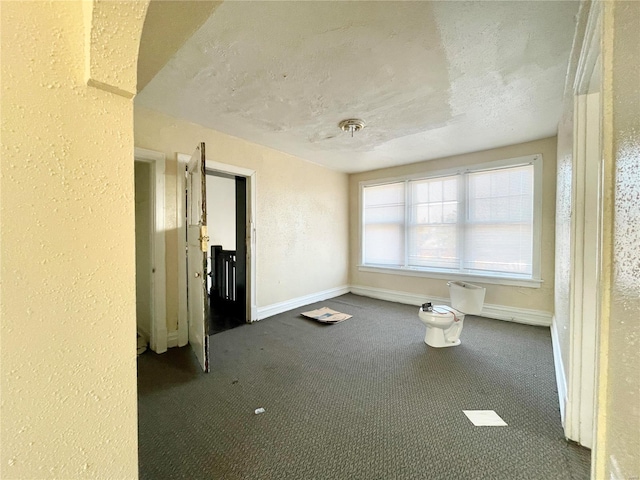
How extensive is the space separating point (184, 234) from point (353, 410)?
7.14ft

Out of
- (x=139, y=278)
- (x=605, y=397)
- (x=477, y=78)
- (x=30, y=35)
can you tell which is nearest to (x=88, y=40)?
(x=30, y=35)

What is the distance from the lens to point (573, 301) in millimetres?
1431

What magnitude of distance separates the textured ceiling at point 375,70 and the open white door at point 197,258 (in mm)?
546

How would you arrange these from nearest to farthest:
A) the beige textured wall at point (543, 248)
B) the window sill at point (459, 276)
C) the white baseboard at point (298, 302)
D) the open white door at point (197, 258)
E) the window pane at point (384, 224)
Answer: the open white door at point (197, 258), the beige textured wall at point (543, 248), the window sill at point (459, 276), the white baseboard at point (298, 302), the window pane at point (384, 224)

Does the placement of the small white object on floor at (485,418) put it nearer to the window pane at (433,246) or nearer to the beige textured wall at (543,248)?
the beige textured wall at (543,248)

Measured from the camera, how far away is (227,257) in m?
4.47

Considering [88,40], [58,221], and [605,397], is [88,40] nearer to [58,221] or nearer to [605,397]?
[58,221]

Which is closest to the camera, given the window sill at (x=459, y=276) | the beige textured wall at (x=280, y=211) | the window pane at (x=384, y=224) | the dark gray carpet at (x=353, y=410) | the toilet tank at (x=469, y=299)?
the dark gray carpet at (x=353, y=410)

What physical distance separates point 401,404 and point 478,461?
498 mm

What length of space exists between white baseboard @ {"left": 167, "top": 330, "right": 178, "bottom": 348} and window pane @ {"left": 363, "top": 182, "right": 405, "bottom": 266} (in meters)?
3.17

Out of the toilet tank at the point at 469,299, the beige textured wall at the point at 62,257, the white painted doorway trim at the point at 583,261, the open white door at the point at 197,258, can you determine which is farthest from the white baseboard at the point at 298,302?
the white painted doorway trim at the point at 583,261

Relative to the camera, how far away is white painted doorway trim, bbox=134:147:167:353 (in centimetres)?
250

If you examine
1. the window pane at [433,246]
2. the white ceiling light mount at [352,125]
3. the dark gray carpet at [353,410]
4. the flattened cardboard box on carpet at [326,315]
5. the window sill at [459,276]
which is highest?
the white ceiling light mount at [352,125]

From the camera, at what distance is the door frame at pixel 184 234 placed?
2.67 metres
